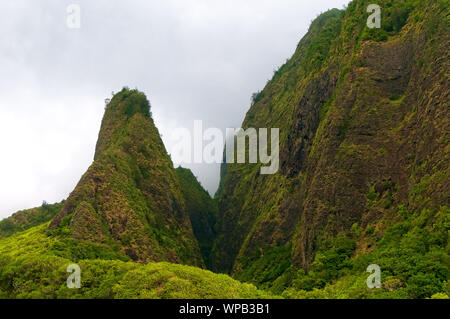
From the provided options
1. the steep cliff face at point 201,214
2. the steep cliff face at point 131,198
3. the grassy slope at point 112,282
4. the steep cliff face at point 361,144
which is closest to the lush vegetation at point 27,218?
the steep cliff face at point 131,198

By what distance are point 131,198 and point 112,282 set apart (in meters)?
25.3

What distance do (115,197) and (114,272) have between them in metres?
20.9

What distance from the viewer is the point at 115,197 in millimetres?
50375

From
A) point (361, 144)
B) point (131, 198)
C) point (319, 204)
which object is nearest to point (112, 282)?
point (319, 204)

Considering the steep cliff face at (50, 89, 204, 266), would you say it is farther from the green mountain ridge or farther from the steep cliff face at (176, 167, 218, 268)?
the steep cliff face at (176, 167, 218, 268)

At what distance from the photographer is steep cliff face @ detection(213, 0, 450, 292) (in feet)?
109

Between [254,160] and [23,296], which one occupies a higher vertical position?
[254,160]

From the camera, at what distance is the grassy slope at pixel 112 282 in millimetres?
25759

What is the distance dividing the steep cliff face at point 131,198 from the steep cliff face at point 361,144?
11.1 metres

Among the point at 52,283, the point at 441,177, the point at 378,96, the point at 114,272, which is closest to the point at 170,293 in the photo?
the point at 114,272

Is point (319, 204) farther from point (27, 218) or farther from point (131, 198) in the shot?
point (27, 218)

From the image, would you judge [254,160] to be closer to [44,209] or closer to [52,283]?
[44,209]

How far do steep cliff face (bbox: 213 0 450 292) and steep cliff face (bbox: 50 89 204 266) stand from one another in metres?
11.1

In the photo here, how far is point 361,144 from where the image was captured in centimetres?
3928
